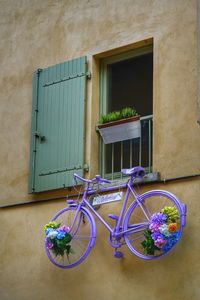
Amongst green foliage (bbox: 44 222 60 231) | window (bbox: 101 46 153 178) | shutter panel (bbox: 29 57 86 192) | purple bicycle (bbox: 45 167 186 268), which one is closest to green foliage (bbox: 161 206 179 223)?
purple bicycle (bbox: 45 167 186 268)

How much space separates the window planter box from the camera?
1045cm

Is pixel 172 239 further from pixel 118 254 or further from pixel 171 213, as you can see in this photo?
pixel 118 254

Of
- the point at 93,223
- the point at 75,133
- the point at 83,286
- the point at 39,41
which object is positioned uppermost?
the point at 39,41

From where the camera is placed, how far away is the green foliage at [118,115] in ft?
34.6

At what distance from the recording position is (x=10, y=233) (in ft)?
36.7

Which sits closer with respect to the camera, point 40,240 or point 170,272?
point 170,272

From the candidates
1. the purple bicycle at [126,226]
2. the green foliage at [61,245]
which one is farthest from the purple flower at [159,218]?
the green foliage at [61,245]

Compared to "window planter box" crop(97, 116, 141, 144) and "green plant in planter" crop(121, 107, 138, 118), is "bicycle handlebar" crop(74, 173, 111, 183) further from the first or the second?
"green plant in planter" crop(121, 107, 138, 118)

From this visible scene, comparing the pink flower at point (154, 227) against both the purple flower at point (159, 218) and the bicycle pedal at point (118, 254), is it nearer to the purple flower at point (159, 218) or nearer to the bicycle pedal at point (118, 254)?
the purple flower at point (159, 218)

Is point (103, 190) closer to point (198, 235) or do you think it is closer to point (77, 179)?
point (77, 179)

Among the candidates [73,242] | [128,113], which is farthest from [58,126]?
[73,242]

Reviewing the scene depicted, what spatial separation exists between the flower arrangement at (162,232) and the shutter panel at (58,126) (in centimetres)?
160

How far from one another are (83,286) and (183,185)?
1.76 m

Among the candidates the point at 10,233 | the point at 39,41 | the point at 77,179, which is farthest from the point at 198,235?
the point at 39,41
